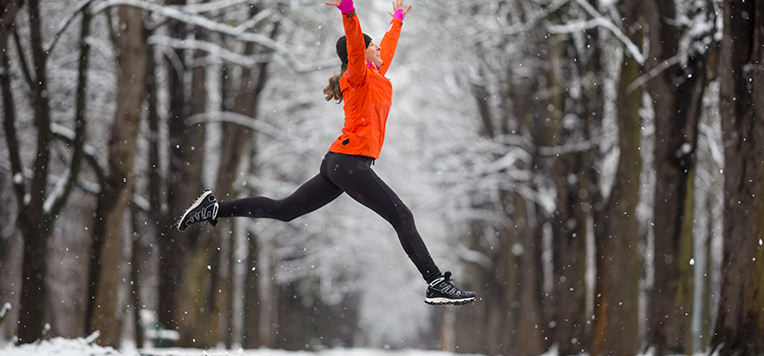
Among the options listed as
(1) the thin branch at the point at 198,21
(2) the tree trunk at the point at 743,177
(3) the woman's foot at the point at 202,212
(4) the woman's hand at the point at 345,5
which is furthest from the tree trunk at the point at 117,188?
(4) the woman's hand at the point at 345,5

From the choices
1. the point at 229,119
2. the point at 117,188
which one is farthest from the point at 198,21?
the point at 229,119

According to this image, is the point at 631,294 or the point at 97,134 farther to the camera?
the point at 97,134

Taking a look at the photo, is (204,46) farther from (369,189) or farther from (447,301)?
(447,301)

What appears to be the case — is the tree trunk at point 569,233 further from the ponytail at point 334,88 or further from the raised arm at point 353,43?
the raised arm at point 353,43

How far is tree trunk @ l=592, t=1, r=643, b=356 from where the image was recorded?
1349 centimetres

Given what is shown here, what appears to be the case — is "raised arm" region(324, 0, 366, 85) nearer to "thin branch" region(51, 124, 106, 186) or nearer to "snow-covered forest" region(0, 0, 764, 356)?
"snow-covered forest" region(0, 0, 764, 356)

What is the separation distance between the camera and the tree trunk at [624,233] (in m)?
13.5

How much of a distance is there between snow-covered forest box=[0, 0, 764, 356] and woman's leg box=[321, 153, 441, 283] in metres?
3.48

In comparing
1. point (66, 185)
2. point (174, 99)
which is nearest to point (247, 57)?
point (174, 99)

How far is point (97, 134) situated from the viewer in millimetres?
23109

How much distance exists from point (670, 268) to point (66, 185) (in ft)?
24.6

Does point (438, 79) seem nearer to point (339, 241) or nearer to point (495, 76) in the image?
point (495, 76)

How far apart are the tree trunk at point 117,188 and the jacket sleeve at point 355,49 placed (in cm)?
718

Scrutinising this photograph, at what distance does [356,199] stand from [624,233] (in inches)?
329
